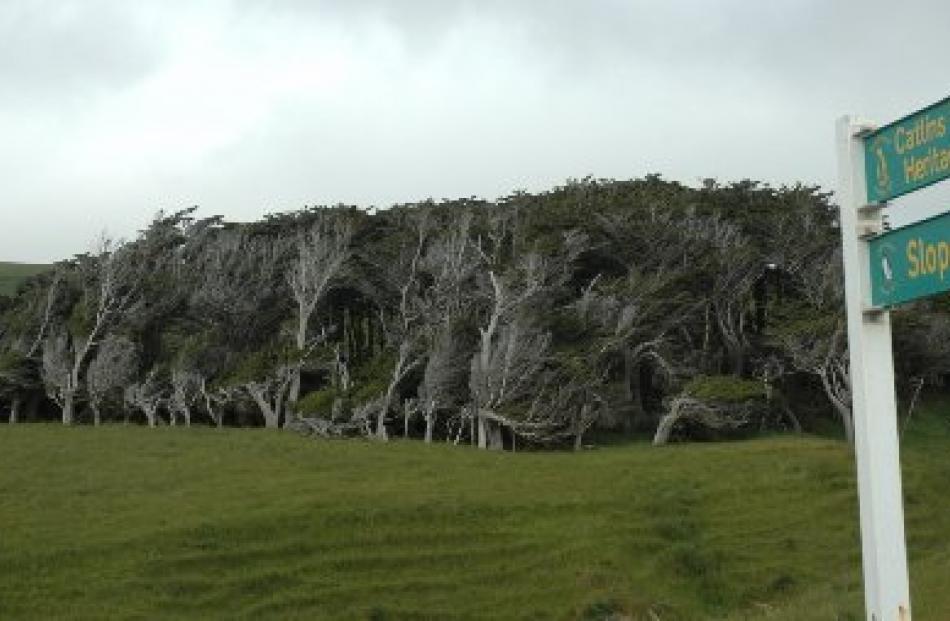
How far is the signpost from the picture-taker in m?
6.57

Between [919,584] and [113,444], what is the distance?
2955 cm

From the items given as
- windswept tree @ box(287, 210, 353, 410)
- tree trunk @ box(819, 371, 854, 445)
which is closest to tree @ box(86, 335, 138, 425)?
windswept tree @ box(287, 210, 353, 410)

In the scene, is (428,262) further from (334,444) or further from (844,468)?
(844,468)

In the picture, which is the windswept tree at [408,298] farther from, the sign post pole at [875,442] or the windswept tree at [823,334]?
the sign post pole at [875,442]

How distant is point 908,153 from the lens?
266 inches

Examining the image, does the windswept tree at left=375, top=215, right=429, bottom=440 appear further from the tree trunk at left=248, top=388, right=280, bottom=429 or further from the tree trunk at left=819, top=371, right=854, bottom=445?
the tree trunk at left=819, top=371, right=854, bottom=445

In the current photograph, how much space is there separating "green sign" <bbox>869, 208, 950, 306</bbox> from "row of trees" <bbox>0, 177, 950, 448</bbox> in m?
37.1

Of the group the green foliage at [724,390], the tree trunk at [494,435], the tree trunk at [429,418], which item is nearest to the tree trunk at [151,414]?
the tree trunk at [429,418]

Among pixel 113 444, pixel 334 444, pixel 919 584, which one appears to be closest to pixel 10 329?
pixel 113 444

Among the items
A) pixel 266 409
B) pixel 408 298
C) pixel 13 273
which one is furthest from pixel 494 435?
pixel 13 273

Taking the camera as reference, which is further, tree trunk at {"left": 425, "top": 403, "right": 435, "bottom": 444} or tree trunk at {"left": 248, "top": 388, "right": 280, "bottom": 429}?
tree trunk at {"left": 248, "top": 388, "right": 280, "bottom": 429}

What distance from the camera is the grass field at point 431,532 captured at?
25000 mm

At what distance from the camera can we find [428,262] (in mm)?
50875

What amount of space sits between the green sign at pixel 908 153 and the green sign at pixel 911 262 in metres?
0.26
